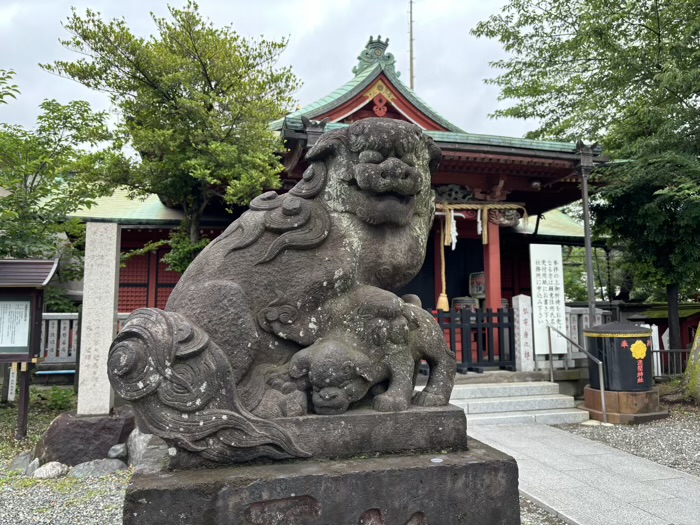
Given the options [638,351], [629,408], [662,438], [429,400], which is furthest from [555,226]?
[429,400]

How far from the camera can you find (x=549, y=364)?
7.70 meters

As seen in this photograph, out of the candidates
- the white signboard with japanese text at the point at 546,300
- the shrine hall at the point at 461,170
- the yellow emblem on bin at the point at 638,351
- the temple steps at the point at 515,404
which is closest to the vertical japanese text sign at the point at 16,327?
the shrine hall at the point at 461,170

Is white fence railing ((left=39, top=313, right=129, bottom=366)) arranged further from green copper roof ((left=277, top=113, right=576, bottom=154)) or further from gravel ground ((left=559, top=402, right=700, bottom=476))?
gravel ground ((left=559, top=402, right=700, bottom=476))

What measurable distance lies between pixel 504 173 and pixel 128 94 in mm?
6596

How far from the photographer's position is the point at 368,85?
32.1ft

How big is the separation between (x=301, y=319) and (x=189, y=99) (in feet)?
21.5

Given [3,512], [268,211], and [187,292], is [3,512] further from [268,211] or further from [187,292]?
[268,211]

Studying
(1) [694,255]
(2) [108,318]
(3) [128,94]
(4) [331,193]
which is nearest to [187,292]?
→ (4) [331,193]

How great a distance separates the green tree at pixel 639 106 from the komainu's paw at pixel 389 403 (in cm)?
745

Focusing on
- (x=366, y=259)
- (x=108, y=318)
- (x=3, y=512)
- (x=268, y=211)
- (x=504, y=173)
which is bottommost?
(x=3, y=512)

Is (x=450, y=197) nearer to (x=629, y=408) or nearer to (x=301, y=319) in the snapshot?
(x=629, y=408)

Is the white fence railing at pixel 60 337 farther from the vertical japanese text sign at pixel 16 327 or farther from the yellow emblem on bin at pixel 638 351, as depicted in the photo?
the yellow emblem on bin at pixel 638 351

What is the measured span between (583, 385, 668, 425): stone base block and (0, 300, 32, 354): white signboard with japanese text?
282 inches

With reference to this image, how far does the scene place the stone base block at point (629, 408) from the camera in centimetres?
639
